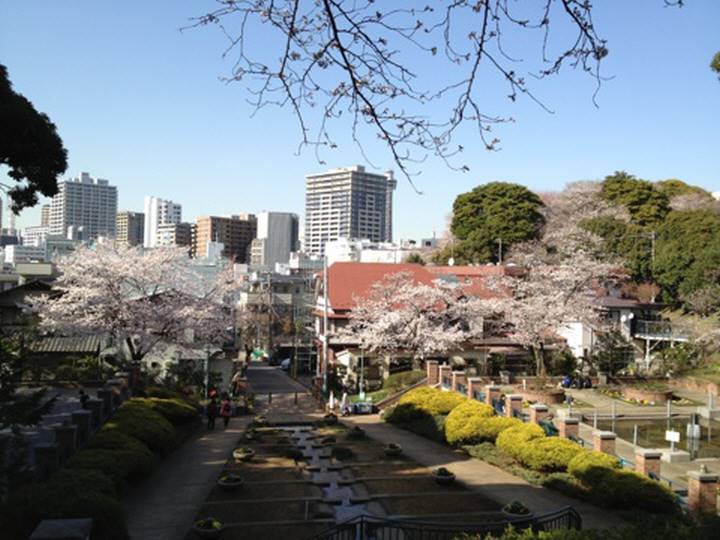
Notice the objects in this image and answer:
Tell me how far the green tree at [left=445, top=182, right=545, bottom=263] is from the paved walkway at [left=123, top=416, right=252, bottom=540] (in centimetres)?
3654

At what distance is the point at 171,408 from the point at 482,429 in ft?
35.9

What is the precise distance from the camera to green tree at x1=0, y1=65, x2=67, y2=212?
1731 cm

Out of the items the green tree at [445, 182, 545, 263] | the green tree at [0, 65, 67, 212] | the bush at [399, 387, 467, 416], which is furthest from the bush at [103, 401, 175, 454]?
the green tree at [445, 182, 545, 263]

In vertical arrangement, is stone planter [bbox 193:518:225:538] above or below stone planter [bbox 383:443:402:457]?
above

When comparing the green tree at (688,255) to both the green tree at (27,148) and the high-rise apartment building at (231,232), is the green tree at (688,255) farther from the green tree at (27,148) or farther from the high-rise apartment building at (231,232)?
the high-rise apartment building at (231,232)

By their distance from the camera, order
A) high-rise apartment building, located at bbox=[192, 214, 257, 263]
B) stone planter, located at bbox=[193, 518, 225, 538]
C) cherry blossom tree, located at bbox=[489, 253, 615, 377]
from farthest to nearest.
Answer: high-rise apartment building, located at bbox=[192, 214, 257, 263]
cherry blossom tree, located at bbox=[489, 253, 615, 377]
stone planter, located at bbox=[193, 518, 225, 538]

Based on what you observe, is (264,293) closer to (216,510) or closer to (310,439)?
(310,439)

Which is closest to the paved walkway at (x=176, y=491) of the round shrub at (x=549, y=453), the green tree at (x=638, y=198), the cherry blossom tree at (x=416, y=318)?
the round shrub at (x=549, y=453)

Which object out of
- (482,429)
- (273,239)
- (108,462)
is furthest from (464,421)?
(273,239)

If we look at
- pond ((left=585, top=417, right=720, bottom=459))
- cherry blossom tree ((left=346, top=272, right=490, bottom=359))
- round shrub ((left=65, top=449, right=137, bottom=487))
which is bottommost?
pond ((left=585, top=417, right=720, bottom=459))

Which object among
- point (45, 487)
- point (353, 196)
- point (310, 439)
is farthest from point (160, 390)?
point (353, 196)

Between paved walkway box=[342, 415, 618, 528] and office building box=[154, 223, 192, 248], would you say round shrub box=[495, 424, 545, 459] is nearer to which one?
paved walkway box=[342, 415, 618, 528]

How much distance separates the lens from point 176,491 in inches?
663

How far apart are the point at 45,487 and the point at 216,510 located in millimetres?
4203
